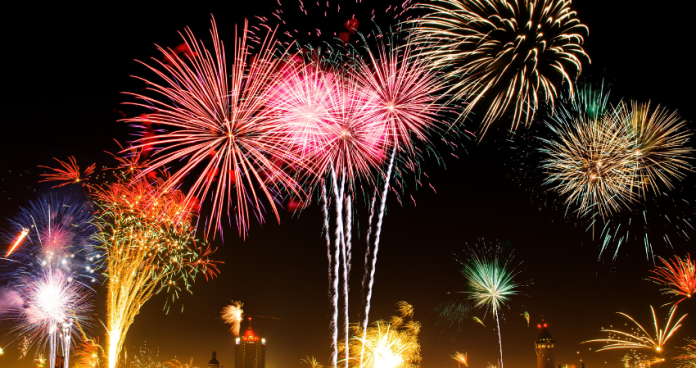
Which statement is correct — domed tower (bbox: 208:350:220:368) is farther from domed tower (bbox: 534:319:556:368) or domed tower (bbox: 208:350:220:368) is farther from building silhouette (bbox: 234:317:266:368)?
domed tower (bbox: 534:319:556:368)

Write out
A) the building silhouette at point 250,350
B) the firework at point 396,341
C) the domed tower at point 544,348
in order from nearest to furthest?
the firework at point 396,341, the domed tower at point 544,348, the building silhouette at point 250,350

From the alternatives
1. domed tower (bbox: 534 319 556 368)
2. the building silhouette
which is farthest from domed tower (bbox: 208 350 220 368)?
domed tower (bbox: 534 319 556 368)

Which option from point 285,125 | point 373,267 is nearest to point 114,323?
point 373,267

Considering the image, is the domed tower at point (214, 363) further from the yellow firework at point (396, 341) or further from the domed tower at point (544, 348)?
the domed tower at point (544, 348)

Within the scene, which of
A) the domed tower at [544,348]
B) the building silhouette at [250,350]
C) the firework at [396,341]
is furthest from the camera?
the building silhouette at [250,350]

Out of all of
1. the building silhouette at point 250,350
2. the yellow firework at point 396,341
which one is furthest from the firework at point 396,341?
the building silhouette at point 250,350

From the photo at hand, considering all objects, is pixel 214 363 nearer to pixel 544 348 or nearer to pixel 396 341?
pixel 396 341
